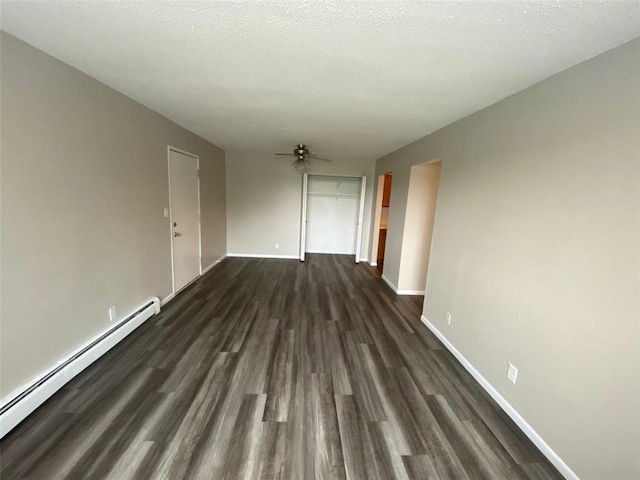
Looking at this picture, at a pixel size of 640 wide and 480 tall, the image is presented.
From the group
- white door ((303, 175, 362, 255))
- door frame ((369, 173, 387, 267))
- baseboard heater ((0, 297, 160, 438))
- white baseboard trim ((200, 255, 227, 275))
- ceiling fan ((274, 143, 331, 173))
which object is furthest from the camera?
white door ((303, 175, 362, 255))

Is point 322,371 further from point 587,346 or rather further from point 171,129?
point 171,129

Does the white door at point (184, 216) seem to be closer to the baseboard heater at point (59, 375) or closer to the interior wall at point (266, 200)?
the baseboard heater at point (59, 375)

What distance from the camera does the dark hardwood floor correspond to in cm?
140

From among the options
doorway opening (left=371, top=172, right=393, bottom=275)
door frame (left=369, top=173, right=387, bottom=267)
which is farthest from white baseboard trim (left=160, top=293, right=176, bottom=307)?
door frame (left=369, top=173, right=387, bottom=267)

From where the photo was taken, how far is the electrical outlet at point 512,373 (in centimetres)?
179

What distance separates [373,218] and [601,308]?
14.7ft

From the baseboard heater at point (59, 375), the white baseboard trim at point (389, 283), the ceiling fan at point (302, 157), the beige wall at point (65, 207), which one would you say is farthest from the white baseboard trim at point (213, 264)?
the white baseboard trim at point (389, 283)

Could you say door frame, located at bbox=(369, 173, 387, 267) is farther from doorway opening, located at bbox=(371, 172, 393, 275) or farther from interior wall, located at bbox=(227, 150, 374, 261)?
interior wall, located at bbox=(227, 150, 374, 261)

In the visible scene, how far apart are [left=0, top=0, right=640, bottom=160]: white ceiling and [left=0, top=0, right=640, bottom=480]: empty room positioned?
15 millimetres

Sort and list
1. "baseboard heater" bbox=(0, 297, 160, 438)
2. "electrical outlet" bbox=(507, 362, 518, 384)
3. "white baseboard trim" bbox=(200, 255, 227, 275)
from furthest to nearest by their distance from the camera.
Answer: "white baseboard trim" bbox=(200, 255, 227, 275) → "electrical outlet" bbox=(507, 362, 518, 384) → "baseboard heater" bbox=(0, 297, 160, 438)

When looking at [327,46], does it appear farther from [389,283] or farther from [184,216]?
[389,283]

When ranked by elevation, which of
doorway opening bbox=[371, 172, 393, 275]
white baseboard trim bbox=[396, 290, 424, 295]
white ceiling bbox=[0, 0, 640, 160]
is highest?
white ceiling bbox=[0, 0, 640, 160]

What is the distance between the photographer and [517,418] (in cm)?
176

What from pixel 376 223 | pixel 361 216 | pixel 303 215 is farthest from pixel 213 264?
pixel 376 223
